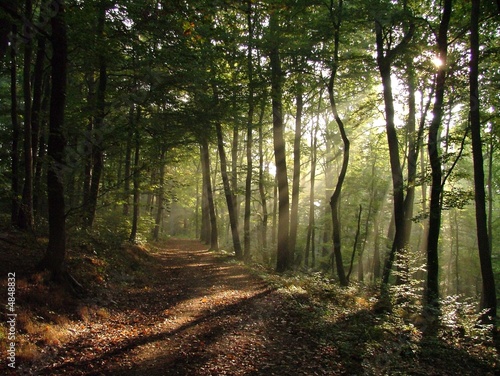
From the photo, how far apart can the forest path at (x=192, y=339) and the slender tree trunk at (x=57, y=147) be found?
1.60m

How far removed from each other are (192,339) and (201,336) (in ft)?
0.71

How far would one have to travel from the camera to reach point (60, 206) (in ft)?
22.7

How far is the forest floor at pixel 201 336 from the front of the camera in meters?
4.89

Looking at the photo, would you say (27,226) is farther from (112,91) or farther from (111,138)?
(112,91)

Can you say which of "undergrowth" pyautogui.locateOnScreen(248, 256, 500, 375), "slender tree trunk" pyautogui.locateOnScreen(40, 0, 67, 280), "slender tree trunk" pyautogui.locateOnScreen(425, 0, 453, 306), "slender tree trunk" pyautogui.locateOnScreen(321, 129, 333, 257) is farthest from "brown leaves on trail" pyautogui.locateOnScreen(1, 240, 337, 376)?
"slender tree trunk" pyautogui.locateOnScreen(321, 129, 333, 257)

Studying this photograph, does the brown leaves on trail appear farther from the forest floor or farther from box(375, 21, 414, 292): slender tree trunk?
box(375, 21, 414, 292): slender tree trunk

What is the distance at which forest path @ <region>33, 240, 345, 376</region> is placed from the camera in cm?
486

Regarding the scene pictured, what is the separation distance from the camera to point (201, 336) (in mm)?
6156

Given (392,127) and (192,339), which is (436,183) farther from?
(192,339)

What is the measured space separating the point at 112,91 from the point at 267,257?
12.6 m

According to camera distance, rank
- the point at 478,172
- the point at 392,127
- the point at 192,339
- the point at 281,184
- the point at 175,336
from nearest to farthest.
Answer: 1. the point at 192,339
2. the point at 175,336
3. the point at 478,172
4. the point at 392,127
5. the point at 281,184

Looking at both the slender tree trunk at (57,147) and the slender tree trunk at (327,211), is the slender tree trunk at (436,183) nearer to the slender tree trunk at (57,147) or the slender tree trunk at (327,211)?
the slender tree trunk at (57,147)

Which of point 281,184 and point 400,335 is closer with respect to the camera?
point 400,335

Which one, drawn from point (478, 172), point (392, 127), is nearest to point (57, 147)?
point (478, 172)
